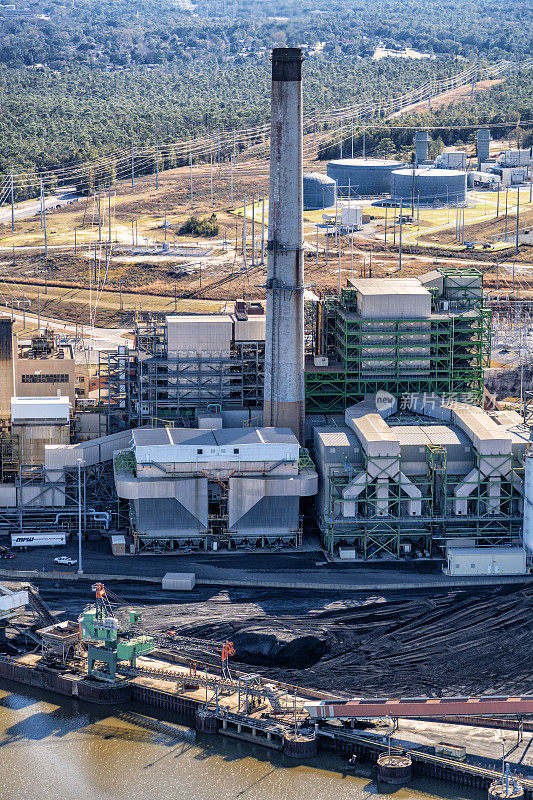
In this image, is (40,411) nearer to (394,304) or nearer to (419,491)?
(394,304)

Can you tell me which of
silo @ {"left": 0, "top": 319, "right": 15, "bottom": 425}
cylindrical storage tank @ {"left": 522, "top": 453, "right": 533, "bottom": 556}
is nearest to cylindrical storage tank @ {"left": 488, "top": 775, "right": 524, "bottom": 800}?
cylindrical storage tank @ {"left": 522, "top": 453, "right": 533, "bottom": 556}

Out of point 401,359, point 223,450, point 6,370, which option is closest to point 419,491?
point 223,450

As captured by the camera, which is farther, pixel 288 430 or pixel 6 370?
pixel 6 370

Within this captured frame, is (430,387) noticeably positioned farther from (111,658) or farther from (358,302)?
(111,658)

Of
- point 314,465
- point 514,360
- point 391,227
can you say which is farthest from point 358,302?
point 391,227

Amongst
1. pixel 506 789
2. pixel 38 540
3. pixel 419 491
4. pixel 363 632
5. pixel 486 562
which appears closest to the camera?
pixel 506 789

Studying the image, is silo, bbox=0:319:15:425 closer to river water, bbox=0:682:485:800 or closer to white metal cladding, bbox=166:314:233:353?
white metal cladding, bbox=166:314:233:353

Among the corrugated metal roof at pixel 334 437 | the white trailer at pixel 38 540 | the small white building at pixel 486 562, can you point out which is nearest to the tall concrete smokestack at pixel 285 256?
the corrugated metal roof at pixel 334 437
